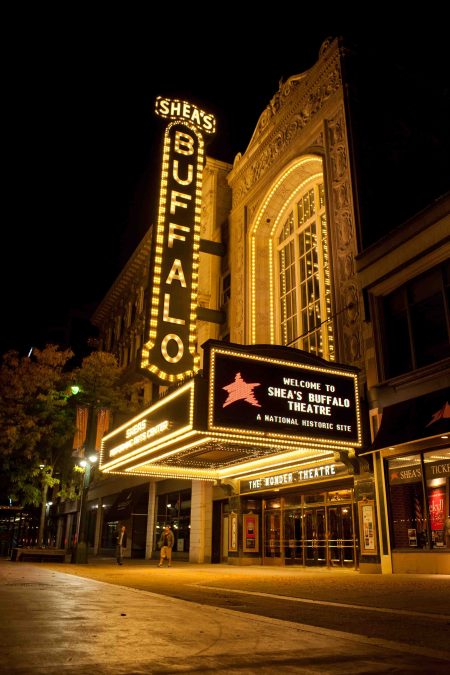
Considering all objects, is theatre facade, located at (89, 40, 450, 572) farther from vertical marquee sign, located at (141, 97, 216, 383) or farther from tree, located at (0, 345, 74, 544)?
tree, located at (0, 345, 74, 544)

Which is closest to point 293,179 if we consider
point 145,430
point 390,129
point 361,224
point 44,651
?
point 390,129

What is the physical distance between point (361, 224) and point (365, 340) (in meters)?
4.08

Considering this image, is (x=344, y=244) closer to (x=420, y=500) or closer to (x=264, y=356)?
(x=264, y=356)

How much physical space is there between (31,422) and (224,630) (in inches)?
846

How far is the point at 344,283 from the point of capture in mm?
19000

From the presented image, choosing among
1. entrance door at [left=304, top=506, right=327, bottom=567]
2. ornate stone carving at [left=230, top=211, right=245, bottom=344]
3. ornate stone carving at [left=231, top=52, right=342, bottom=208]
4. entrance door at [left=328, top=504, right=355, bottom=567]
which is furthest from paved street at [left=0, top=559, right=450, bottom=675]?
ornate stone carving at [left=231, top=52, right=342, bottom=208]

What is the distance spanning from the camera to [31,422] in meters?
26.0

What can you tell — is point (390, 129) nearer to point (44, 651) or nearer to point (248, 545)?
point (248, 545)

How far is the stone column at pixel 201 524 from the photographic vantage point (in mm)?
25297

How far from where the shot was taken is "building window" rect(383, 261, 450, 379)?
603 inches

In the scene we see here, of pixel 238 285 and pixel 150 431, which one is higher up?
pixel 238 285

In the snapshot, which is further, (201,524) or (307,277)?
(201,524)

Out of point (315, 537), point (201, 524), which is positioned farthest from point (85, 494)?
point (315, 537)

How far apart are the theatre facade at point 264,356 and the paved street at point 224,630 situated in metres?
4.84
